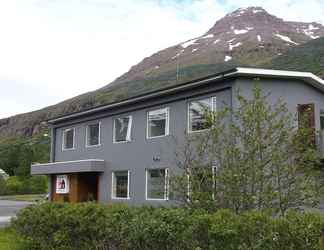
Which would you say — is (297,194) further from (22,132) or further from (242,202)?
(22,132)

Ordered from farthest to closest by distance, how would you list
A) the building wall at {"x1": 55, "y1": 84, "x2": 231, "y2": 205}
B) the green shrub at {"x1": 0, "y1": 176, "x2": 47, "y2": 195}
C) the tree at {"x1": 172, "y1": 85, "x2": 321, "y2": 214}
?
the green shrub at {"x1": 0, "y1": 176, "x2": 47, "y2": 195} → the building wall at {"x1": 55, "y1": 84, "x2": 231, "y2": 205} → the tree at {"x1": 172, "y1": 85, "x2": 321, "y2": 214}

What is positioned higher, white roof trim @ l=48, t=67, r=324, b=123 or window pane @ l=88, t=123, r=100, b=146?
white roof trim @ l=48, t=67, r=324, b=123

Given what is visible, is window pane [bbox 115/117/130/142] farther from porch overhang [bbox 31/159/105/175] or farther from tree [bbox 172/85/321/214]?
tree [bbox 172/85/321/214]

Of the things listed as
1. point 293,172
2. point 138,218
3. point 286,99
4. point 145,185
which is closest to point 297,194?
point 293,172

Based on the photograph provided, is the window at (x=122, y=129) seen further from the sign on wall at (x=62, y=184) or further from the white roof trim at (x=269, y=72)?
the white roof trim at (x=269, y=72)

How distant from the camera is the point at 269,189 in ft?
33.0

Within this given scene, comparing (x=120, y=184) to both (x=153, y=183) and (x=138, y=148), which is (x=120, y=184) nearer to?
(x=138, y=148)

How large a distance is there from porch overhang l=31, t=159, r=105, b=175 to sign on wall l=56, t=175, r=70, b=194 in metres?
0.50

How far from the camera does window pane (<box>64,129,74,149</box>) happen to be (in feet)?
86.1

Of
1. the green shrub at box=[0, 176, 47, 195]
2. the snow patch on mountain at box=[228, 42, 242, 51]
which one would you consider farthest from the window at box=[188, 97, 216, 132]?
the snow patch on mountain at box=[228, 42, 242, 51]

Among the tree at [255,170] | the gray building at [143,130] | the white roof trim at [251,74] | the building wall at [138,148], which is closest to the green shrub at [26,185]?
the gray building at [143,130]

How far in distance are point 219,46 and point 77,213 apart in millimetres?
149559

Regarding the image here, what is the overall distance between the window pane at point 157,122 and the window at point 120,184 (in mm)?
2318

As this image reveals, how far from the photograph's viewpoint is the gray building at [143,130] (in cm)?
1744
